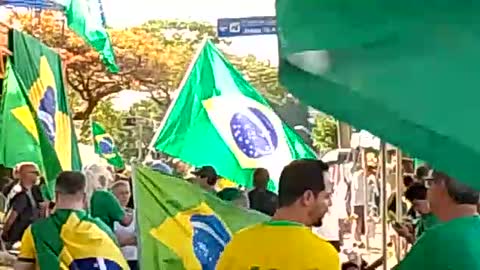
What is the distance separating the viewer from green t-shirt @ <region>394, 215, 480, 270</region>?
9.85 ft

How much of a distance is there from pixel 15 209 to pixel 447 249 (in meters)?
7.50

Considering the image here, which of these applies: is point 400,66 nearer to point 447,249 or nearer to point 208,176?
point 447,249

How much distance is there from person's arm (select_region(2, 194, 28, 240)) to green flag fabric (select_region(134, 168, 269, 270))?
410 cm

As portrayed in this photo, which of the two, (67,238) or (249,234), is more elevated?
(249,234)

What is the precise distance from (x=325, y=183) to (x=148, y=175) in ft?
7.21

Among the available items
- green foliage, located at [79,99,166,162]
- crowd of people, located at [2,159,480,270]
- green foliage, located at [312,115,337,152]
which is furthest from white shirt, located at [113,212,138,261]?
green foliage, located at [312,115,337,152]

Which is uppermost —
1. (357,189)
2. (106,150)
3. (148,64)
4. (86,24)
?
(86,24)

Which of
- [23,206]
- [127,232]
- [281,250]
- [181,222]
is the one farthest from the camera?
[23,206]

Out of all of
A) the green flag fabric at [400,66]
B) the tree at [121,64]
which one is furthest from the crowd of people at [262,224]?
the tree at [121,64]

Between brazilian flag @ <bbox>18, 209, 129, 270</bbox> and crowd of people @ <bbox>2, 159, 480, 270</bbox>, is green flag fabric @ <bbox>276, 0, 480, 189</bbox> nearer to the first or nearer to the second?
crowd of people @ <bbox>2, 159, 480, 270</bbox>

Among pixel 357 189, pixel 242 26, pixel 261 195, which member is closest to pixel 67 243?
pixel 261 195

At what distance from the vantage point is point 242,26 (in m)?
20.2

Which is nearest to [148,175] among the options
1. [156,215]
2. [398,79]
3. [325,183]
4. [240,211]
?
[156,215]

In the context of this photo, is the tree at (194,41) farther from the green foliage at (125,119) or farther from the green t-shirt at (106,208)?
the green t-shirt at (106,208)
